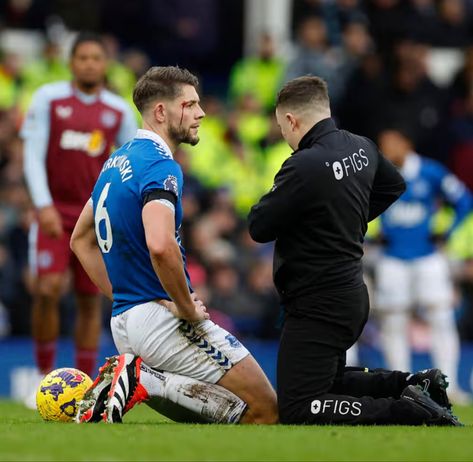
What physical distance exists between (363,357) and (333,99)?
12.7ft

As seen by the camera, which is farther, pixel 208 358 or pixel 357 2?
pixel 357 2

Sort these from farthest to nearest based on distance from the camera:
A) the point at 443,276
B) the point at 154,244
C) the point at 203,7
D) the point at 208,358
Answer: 1. the point at 203,7
2. the point at 443,276
3. the point at 208,358
4. the point at 154,244

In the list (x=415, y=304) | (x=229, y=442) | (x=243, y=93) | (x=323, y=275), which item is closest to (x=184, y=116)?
(x=323, y=275)

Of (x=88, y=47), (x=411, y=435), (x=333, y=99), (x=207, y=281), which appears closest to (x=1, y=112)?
(x=207, y=281)

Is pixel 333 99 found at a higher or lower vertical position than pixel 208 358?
higher

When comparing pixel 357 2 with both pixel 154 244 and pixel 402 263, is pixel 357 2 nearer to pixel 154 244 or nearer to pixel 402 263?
pixel 402 263

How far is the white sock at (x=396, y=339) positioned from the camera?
12961 millimetres

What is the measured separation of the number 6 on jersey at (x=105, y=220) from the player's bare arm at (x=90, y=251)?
397 mm

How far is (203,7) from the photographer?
17766mm

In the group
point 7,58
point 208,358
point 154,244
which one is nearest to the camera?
point 154,244

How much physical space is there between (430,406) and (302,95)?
6.08 feet

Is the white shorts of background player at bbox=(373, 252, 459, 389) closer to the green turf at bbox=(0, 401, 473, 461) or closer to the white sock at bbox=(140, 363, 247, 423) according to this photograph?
the white sock at bbox=(140, 363, 247, 423)

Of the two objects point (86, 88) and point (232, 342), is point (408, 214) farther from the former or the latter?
point (232, 342)

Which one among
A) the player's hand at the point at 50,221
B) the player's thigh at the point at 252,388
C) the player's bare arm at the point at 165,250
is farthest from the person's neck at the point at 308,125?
the player's hand at the point at 50,221
